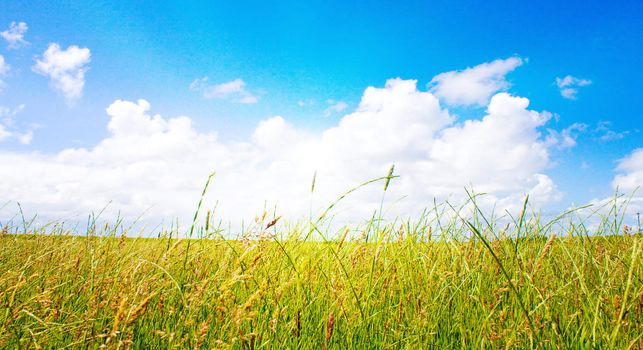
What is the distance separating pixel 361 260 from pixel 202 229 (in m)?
1.49

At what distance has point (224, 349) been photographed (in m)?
1.77

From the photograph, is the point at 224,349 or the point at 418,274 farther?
the point at 418,274

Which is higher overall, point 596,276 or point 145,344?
point 596,276

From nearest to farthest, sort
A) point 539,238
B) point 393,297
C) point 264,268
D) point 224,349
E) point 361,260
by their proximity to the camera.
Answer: point 224,349, point 393,297, point 264,268, point 361,260, point 539,238

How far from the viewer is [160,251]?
14.2 ft

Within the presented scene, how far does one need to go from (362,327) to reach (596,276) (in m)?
2.35

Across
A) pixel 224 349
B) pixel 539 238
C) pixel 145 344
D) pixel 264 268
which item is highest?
pixel 539 238

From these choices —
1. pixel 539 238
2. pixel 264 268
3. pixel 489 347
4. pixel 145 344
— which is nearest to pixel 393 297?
pixel 489 347

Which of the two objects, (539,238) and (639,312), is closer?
(639,312)

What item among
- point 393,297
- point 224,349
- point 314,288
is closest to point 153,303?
point 314,288

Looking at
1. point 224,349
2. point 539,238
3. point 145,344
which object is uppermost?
point 539,238

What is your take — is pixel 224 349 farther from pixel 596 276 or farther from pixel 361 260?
pixel 596 276

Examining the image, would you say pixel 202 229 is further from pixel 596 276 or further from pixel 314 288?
pixel 596 276

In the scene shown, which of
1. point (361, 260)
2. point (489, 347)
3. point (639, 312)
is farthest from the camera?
point (361, 260)
